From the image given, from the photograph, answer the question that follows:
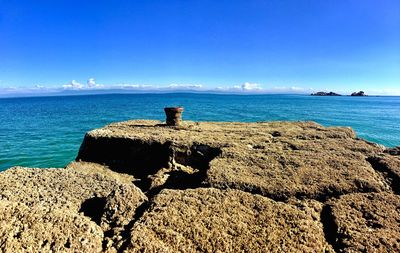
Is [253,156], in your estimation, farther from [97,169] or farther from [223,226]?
[97,169]

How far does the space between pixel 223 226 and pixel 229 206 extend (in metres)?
0.54

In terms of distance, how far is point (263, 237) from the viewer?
3311mm

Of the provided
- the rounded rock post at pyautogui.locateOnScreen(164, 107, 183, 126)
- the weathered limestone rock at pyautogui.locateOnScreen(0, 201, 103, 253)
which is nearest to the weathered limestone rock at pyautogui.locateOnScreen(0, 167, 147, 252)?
the weathered limestone rock at pyautogui.locateOnScreen(0, 201, 103, 253)

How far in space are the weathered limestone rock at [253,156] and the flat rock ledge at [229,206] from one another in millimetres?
35

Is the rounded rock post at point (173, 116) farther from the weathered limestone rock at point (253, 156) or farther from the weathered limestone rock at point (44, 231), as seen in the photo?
the weathered limestone rock at point (44, 231)

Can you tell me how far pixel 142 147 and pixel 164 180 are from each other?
2.53m

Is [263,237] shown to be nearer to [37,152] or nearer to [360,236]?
[360,236]

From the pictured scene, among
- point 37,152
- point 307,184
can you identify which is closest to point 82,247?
point 307,184

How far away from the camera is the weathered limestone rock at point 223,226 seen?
10.3ft

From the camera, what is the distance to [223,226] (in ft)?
11.4

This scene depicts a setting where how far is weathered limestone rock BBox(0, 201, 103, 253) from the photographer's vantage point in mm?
2977

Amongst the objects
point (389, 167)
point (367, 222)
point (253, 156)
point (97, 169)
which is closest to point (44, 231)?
point (367, 222)

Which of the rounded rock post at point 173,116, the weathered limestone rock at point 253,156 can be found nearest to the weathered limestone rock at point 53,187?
the weathered limestone rock at point 253,156

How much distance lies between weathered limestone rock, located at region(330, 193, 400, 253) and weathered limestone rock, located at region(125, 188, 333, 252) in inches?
12.1
